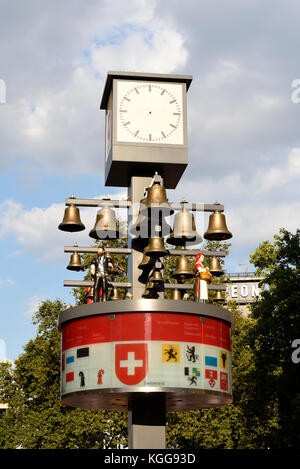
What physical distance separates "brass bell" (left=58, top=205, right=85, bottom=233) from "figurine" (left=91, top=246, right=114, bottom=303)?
152 cm

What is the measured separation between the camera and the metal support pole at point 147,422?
21344 millimetres

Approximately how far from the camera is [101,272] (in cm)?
2225

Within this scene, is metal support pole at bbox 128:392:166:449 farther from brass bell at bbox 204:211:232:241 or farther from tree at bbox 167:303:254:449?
tree at bbox 167:303:254:449

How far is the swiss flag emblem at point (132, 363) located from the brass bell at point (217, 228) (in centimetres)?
567

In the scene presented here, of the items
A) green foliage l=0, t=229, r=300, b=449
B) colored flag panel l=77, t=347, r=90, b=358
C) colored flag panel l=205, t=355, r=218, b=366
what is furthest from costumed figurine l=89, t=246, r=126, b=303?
green foliage l=0, t=229, r=300, b=449

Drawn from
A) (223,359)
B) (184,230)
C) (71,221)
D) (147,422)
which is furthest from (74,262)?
(223,359)

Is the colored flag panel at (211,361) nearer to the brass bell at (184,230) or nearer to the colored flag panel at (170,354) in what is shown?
the colored flag panel at (170,354)

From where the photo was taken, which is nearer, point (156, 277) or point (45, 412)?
point (156, 277)

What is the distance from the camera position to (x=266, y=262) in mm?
44438

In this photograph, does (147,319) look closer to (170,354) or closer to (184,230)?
(170,354)

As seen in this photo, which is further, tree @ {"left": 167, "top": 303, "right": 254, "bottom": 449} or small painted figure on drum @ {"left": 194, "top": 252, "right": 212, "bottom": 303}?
tree @ {"left": 167, "top": 303, "right": 254, "bottom": 449}

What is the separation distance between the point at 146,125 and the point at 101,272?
5.53 metres

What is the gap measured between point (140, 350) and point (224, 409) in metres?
24.1

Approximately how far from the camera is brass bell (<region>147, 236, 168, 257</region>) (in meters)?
21.4
